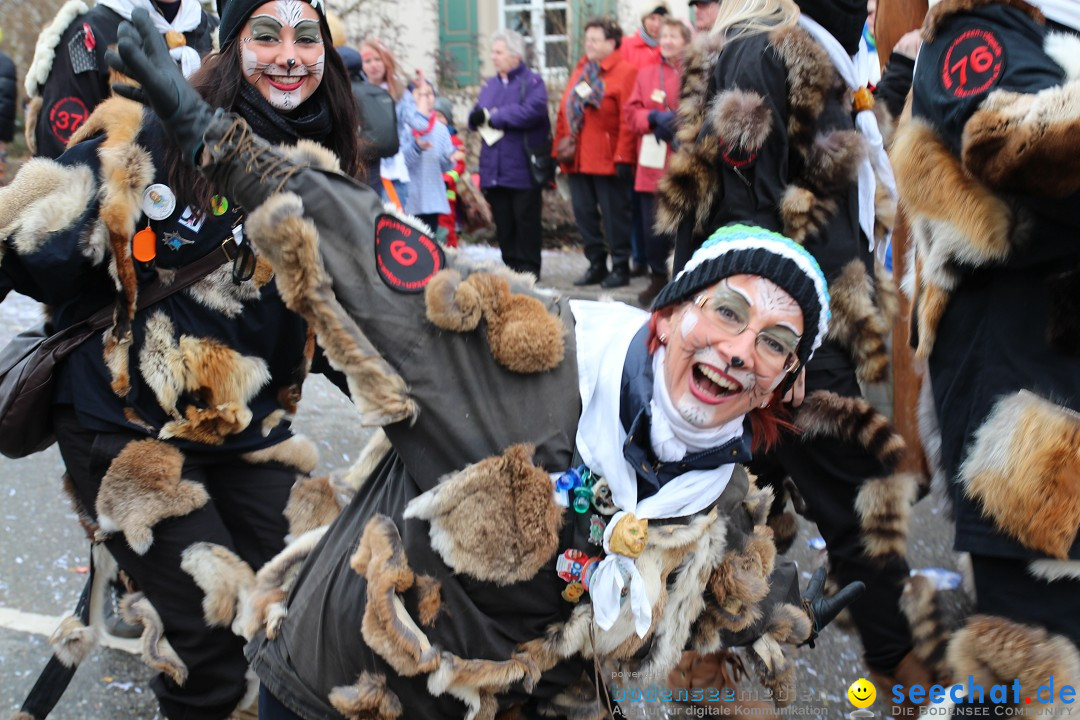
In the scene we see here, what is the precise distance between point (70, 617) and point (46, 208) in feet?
4.32

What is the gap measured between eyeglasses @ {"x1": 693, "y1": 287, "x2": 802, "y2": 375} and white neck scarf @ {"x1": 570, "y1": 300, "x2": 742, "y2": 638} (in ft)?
0.47

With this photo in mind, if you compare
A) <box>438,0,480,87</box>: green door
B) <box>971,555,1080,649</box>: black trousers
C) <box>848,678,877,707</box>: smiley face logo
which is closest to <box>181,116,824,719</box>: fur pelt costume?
<box>971,555,1080,649</box>: black trousers

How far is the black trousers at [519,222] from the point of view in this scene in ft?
28.9

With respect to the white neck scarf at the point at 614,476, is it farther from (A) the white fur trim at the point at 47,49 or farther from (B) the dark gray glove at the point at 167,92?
(A) the white fur trim at the point at 47,49

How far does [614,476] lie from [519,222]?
6896 mm

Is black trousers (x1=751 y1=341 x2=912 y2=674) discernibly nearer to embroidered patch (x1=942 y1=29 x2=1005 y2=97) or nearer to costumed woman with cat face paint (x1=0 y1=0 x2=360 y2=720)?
embroidered patch (x1=942 y1=29 x2=1005 y2=97)

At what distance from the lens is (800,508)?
3.91 m

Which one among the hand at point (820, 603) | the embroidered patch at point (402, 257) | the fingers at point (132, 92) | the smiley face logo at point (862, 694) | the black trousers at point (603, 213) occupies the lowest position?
the black trousers at point (603, 213)

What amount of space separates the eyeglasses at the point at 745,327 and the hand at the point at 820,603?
26.8 inches

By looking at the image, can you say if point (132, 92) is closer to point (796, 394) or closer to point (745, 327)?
point (745, 327)

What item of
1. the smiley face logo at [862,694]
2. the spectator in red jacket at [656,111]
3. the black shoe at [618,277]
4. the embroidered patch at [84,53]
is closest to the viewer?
the smiley face logo at [862,694]

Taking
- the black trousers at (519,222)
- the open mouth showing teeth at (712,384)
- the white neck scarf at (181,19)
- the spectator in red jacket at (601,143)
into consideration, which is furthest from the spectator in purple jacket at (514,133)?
the open mouth showing teeth at (712,384)

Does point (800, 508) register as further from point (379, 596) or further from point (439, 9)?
point (439, 9)

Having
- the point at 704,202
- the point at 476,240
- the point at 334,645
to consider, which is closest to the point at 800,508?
the point at 704,202
